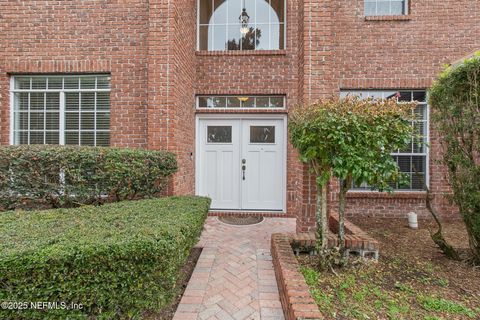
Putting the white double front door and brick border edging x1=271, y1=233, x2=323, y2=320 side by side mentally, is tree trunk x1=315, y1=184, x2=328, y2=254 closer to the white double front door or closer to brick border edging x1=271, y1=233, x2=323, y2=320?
brick border edging x1=271, y1=233, x2=323, y2=320

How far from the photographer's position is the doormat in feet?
16.3

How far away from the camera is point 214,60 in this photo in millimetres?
5551

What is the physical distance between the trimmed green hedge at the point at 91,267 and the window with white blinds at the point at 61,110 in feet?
9.83

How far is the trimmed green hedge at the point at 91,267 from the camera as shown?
1.74 metres

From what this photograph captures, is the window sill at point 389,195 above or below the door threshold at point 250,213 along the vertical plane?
above

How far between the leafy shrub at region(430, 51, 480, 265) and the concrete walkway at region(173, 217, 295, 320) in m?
2.44

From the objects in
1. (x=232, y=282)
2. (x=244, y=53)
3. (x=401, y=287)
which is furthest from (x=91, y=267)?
(x=244, y=53)

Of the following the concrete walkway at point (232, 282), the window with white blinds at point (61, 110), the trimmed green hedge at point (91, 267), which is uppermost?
the window with white blinds at point (61, 110)

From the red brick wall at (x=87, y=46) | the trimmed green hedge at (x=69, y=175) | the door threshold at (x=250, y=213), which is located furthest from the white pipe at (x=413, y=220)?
the red brick wall at (x=87, y=46)

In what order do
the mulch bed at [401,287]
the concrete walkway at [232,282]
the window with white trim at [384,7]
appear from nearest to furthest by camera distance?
the mulch bed at [401,287], the concrete walkway at [232,282], the window with white trim at [384,7]

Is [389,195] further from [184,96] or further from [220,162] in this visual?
[184,96]

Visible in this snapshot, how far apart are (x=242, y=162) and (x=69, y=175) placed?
3272mm

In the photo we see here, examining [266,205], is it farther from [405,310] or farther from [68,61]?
[68,61]

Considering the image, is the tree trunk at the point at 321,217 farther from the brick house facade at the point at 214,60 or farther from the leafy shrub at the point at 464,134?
the leafy shrub at the point at 464,134
